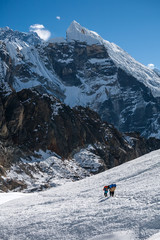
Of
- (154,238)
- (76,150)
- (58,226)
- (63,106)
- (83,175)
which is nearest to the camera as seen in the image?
(154,238)

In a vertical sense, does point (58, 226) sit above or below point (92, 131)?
below

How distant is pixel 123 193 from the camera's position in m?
19.2

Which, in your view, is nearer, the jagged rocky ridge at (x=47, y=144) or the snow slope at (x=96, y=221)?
the snow slope at (x=96, y=221)

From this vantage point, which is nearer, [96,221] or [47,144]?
[96,221]

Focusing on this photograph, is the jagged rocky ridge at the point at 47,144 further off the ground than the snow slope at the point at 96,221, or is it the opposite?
the jagged rocky ridge at the point at 47,144

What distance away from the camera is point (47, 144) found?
2955 inches

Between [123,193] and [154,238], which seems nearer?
[154,238]

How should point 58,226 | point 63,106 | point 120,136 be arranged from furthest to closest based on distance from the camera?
point 120,136 < point 63,106 < point 58,226

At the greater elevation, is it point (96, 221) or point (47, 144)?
point (47, 144)

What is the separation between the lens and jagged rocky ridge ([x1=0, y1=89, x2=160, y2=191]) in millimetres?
59822

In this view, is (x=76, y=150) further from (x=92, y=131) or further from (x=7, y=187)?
(x=7, y=187)

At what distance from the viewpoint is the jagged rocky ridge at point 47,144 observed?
59822 mm

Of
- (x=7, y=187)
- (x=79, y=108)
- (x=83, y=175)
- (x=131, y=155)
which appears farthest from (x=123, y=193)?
(x=79, y=108)

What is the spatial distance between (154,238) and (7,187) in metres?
43.9
